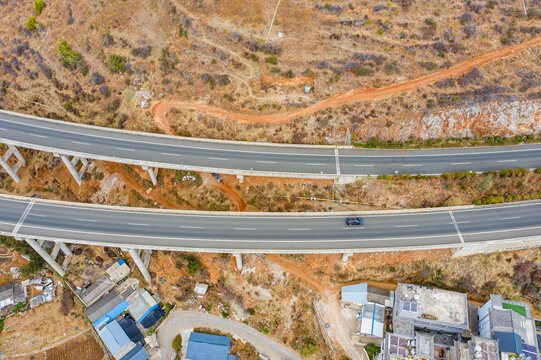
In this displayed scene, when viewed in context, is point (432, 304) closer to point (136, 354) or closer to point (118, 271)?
point (136, 354)

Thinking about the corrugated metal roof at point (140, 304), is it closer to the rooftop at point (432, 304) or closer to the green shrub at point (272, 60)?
the rooftop at point (432, 304)

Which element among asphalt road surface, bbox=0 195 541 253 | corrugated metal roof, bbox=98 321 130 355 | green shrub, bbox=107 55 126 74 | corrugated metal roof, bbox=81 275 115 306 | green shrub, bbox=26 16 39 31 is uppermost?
green shrub, bbox=26 16 39 31

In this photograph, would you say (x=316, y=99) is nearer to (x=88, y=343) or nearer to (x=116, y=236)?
(x=116, y=236)

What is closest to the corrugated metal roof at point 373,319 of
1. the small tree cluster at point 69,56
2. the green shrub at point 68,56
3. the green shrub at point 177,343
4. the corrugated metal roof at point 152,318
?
the green shrub at point 177,343

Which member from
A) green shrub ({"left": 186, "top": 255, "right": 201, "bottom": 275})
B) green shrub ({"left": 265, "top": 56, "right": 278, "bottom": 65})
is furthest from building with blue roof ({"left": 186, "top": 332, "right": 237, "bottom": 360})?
green shrub ({"left": 265, "top": 56, "right": 278, "bottom": 65})

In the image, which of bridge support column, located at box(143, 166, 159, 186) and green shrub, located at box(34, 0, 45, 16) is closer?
bridge support column, located at box(143, 166, 159, 186)

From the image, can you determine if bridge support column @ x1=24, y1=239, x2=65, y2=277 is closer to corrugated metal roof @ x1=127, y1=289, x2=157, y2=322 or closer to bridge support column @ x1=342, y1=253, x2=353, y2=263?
corrugated metal roof @ x1=127, y1=289, x2=157, y2=322
